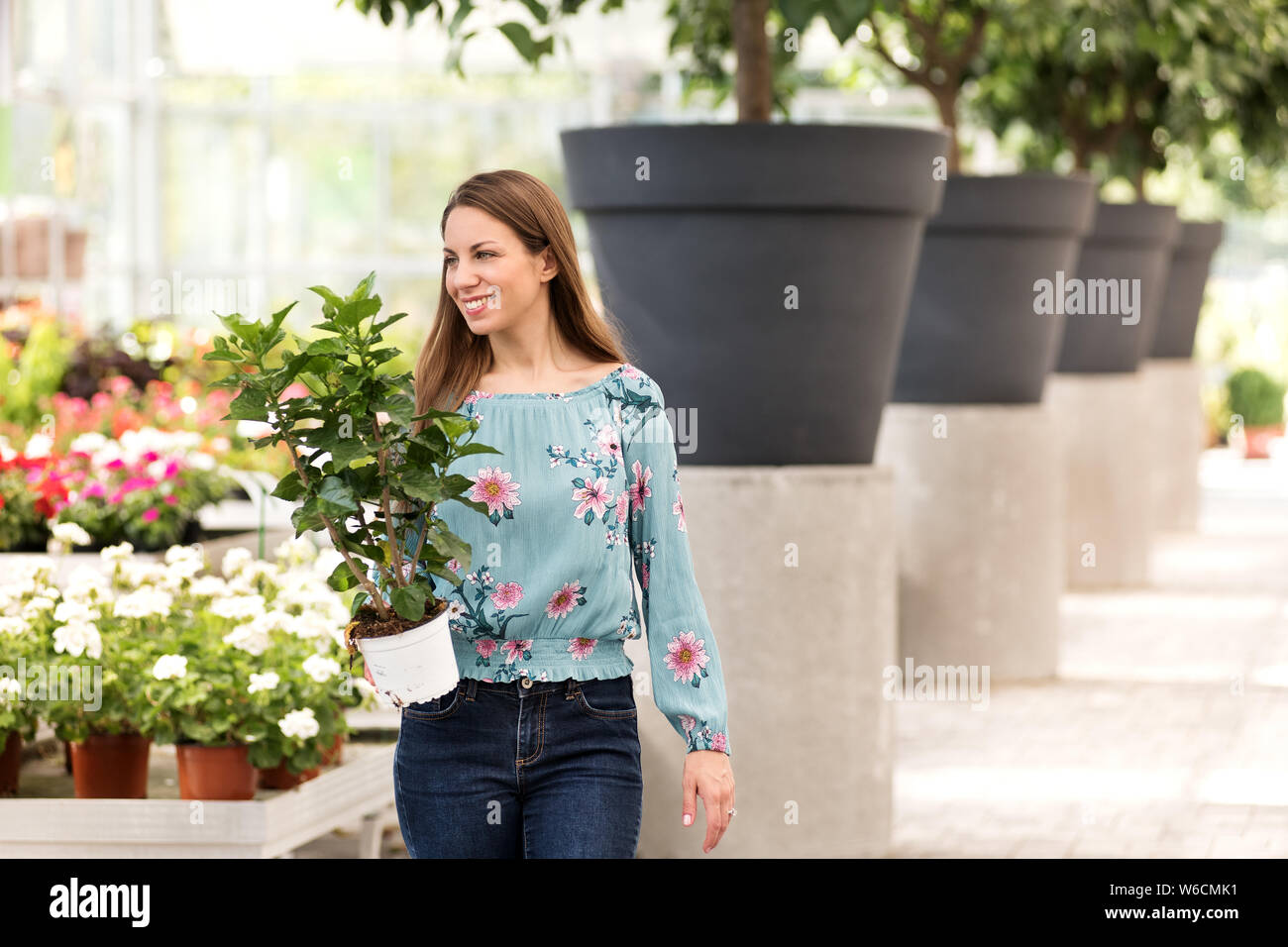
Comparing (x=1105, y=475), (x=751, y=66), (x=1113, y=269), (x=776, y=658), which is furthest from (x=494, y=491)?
(x=1113, y=269)

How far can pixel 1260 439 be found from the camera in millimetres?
19375

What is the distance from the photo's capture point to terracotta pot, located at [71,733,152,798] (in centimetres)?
383

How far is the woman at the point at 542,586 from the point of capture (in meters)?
2.31

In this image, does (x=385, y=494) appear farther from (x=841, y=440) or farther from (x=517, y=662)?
(x=841, y=440)

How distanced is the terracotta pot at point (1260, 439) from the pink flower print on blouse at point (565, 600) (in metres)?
18.3

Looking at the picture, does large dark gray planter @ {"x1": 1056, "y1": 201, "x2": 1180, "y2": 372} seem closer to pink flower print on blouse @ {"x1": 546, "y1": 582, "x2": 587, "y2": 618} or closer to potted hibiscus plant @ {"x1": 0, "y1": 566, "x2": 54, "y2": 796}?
potted hibiscus plant @ {"x1": 0, "y1": 566, "x2": 54, "y2": 796}

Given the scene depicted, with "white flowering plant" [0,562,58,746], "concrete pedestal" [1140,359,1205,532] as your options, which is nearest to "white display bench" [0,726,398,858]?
"white flowering plant" [0,562,58,746]

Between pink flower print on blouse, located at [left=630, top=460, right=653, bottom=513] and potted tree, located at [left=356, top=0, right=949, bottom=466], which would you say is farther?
potted tree, located at [left=356, top=0, right=949, bottom=466]

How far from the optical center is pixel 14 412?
8023mm

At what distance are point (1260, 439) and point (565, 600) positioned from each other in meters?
18.3

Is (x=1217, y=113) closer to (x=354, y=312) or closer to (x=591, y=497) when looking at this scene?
(x=591, y=497)

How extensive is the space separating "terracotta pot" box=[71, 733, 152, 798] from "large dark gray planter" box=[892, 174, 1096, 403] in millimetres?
3966

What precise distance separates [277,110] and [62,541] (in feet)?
45.1
